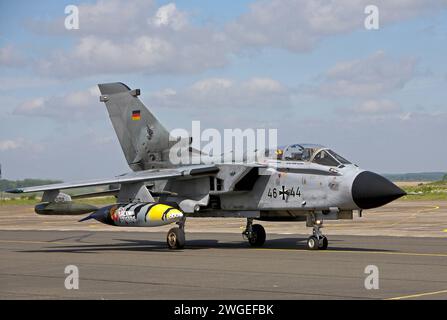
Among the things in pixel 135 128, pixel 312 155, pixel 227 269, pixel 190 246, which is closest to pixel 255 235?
pixel 190 246

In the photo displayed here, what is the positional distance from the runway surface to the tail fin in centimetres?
271

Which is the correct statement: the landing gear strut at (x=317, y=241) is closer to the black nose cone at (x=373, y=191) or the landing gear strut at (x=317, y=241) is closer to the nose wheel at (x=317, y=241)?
the nose wheel at (x=317, y=241)

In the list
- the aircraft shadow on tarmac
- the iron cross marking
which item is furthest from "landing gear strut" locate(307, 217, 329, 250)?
the iron cross marking

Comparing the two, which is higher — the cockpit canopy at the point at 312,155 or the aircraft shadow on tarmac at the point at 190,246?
the cockpit canopy at the point at 312,155

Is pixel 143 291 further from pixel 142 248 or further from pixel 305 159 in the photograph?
pixel 142 248

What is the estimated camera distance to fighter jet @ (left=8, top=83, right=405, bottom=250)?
1914 cm

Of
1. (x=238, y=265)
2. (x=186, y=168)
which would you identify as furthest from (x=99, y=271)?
(x=186, y=168)

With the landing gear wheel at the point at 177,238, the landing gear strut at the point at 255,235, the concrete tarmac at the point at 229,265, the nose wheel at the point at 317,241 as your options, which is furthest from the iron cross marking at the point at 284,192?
the landing gear wheel at the point at 177,238

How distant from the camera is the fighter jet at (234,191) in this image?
19141 millimetres

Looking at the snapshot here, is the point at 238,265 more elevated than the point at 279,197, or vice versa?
the point at 279,197

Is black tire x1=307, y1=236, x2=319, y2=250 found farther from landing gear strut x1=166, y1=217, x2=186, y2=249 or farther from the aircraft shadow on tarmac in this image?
landing gear strut x1=166, y1=217, x2=186, y2=249

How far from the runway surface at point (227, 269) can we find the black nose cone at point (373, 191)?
127 centimetres

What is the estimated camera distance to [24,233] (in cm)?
3144
